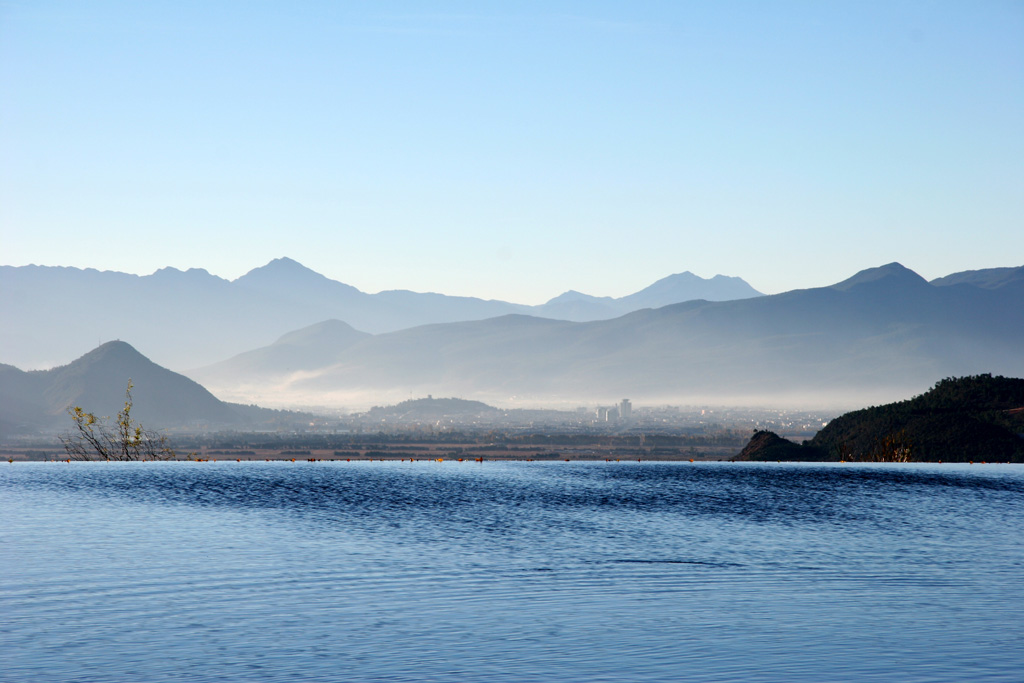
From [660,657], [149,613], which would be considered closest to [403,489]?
[149,613]

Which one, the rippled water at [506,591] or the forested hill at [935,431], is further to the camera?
the forested hill at [935,431]

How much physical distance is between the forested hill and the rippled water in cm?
7117

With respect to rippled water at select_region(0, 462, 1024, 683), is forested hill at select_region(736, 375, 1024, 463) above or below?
above

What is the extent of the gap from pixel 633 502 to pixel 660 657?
58.8 meters

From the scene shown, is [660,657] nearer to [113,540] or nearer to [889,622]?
[889,622]

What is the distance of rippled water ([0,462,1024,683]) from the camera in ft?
95.8

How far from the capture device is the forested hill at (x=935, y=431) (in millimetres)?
152250

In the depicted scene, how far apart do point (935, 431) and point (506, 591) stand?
13547 cm

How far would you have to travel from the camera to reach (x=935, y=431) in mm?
158625

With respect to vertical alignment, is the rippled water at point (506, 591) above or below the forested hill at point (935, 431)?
below

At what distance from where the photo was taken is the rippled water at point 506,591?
29203 millimetres

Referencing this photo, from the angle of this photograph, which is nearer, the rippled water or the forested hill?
the rippled water

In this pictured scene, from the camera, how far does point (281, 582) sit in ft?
141

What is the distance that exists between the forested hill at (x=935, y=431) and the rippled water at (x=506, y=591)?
71.2 meters
